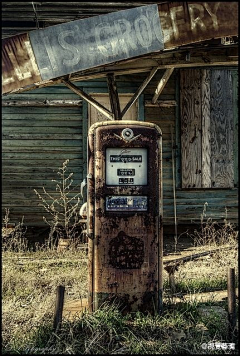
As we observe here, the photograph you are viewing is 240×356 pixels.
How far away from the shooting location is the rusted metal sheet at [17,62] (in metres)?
4.66

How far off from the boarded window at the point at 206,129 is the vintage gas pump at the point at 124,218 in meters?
5.04

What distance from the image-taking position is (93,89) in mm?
9086

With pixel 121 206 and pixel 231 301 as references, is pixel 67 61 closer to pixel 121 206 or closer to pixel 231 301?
pixel 121 206

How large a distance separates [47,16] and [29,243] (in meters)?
4.71

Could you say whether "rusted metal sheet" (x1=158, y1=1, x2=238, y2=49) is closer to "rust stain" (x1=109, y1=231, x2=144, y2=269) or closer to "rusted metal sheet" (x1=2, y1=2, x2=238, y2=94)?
"rusted metal sheet" (x1=2, y1=2, x2=238, y2=94)

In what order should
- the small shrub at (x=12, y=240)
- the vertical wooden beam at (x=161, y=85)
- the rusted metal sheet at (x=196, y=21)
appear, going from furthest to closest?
the vertical wooden beam at (x=161, y=85)
the small shrub at (x=12, y=240)
the rusted metal sheet at (x=196, y=21)

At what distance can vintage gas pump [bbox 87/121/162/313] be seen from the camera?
398 cm

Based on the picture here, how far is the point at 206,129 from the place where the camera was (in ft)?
29.6

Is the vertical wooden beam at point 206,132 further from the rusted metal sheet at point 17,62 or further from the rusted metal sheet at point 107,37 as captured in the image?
the rusted metal sheet at point 17,62

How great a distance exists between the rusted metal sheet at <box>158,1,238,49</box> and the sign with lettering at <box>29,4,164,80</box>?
0.47 feet

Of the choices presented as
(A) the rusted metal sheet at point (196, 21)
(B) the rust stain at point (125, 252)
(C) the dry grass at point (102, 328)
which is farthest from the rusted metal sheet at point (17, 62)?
(C) the dry grass at point (102, 328)

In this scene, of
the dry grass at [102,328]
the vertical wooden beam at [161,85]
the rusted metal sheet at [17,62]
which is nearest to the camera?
the dry grass at [102,328]

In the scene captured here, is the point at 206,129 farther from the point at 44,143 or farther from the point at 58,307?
the point at 58,307

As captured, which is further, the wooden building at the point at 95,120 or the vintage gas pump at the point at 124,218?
the wooden building at the point at 95,120
